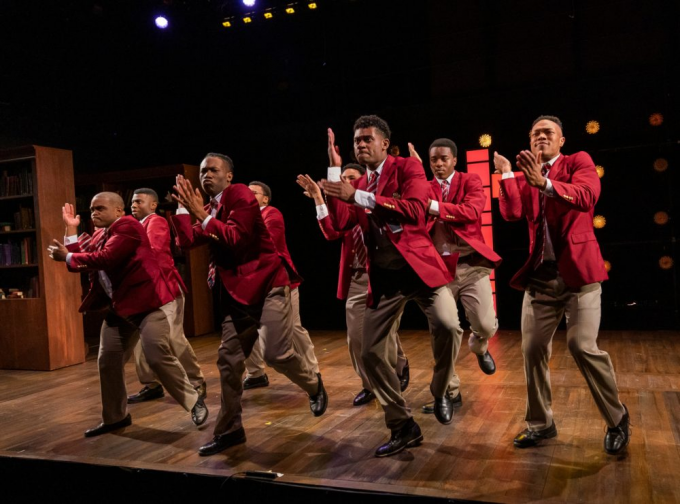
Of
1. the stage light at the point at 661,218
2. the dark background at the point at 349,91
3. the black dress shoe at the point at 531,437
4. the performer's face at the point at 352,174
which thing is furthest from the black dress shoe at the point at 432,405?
the stage light at the point at 661,218

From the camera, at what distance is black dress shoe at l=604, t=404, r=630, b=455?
2840 millimetres

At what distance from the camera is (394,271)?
3.03 m

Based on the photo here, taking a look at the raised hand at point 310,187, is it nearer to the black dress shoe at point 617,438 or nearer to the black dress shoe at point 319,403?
the black dress shoe at point 319,403

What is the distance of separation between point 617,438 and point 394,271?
53.3 inches

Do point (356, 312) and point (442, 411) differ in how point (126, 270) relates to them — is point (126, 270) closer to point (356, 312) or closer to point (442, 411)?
point (356, 312)

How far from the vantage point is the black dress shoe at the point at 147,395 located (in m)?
4.58

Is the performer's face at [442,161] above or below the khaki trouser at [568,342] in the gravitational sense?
above

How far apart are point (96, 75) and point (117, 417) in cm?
677

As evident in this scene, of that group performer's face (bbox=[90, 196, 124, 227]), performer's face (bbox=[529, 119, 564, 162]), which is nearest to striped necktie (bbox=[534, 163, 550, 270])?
performer's face (bbox=[529, 119, 564, 162])

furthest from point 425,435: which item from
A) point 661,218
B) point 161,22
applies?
point 161,22

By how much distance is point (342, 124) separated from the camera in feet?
26.1

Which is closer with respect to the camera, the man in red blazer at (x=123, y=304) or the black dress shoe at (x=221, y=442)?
the black dress shoe at (x=221, y=442)

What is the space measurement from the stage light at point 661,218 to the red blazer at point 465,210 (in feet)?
11.7

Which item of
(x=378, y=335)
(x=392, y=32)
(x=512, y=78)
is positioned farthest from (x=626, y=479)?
(x=392, y=32)
